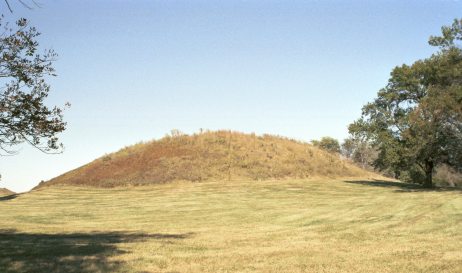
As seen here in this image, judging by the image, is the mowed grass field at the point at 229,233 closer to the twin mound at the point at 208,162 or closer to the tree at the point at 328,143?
the twin mound at the point at 208,162

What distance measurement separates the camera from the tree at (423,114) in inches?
1384

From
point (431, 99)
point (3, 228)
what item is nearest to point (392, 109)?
point (431, 99)

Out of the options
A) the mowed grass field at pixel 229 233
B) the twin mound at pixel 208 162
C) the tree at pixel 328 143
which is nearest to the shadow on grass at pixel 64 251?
the mowed grass field at pixel 229 233

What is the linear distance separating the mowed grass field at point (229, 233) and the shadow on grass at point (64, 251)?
25 millimetres

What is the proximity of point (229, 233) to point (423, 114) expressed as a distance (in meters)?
27.1

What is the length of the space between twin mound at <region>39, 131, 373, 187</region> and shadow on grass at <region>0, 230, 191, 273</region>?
72.1 ft

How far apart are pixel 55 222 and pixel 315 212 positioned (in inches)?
515

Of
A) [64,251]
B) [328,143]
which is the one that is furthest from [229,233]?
[328,143]

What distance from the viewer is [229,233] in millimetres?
15938

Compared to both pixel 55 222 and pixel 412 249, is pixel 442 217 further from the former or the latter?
pixel 55 222

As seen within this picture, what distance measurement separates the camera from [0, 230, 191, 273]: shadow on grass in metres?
10.0

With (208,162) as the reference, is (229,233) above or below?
below

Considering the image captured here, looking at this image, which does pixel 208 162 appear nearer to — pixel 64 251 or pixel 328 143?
pixel 64 251

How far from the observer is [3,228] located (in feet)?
59.5
